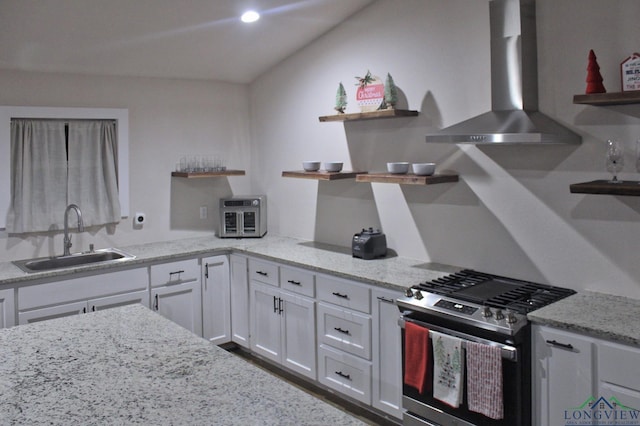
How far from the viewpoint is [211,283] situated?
4.49m

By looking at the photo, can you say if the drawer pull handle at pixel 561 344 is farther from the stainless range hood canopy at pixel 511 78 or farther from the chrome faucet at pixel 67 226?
the chrome faucet at pixel 67 226

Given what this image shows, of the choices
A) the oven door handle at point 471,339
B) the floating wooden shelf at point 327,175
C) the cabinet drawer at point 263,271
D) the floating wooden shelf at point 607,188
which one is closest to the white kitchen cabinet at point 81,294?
the cabinet drawer at point 263,271

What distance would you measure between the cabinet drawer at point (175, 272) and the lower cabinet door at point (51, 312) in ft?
1.74

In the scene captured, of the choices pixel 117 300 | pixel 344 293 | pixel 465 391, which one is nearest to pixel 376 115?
pixel 344 293

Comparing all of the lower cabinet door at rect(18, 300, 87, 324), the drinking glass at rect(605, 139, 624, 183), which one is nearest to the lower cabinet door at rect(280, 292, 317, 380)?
the lower cabinet door at rect(18, 300, 87, 324)

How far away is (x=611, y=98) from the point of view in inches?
100

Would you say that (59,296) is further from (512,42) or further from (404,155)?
(512,42)

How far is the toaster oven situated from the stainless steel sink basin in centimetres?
92

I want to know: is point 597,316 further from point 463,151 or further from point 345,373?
point 345,373

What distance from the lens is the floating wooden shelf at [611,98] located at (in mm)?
2480

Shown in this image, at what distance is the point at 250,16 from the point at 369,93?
93 centimetres

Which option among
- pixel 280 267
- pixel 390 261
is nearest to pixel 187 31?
pixel 280 267

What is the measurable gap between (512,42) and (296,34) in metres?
1.77

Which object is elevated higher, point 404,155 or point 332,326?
point 404,155
